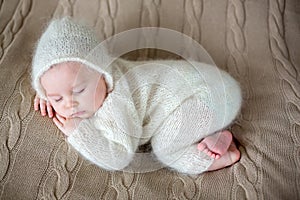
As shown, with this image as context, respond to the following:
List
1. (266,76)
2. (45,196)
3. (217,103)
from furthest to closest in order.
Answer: (266,76) → (217,103) → (45,196)

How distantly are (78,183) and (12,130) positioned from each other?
0.20 m

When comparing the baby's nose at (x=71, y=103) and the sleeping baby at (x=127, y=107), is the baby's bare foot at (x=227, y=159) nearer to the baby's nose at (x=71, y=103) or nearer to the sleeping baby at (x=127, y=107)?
the sleeping baby at (x=127, y=107)

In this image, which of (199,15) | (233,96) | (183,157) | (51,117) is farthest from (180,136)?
(199,15)

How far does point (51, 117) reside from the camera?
1.02 m

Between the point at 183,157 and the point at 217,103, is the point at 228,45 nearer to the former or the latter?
the point at 217,103

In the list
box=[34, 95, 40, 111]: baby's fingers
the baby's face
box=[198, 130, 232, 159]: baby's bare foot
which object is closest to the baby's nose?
the baby's face

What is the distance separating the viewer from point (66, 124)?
3.22ft

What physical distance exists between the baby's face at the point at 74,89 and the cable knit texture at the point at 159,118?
0.02 metres

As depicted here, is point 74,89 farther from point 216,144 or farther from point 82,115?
point 216,144

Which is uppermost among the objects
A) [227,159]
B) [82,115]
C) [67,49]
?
[67,49]

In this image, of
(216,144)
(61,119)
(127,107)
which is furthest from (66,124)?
(216,144)

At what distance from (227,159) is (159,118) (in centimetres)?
18

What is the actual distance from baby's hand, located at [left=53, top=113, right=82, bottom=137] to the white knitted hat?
0.07 meters

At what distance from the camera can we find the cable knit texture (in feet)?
3.11
